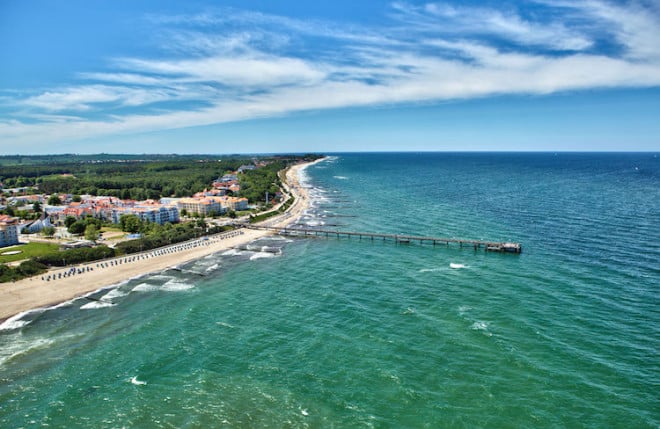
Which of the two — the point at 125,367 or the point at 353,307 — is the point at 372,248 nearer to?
the point at 353,307

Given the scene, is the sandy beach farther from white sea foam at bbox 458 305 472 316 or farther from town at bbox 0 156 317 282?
white sea foam at bbox 458 305 472 316

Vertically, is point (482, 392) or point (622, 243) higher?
point (622, 243)

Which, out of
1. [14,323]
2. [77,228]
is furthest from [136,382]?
[77,228]

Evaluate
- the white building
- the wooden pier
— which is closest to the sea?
the wooden pier

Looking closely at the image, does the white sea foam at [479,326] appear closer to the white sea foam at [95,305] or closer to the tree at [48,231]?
the white sea foam at [95,305]

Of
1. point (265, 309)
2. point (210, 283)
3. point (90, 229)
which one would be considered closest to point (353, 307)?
point (265, 309)

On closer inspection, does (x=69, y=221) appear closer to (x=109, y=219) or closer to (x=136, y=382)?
(x=109, y=219)

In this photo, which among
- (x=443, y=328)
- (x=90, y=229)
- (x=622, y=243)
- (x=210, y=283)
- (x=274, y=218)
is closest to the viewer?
(x=443, y=328)
